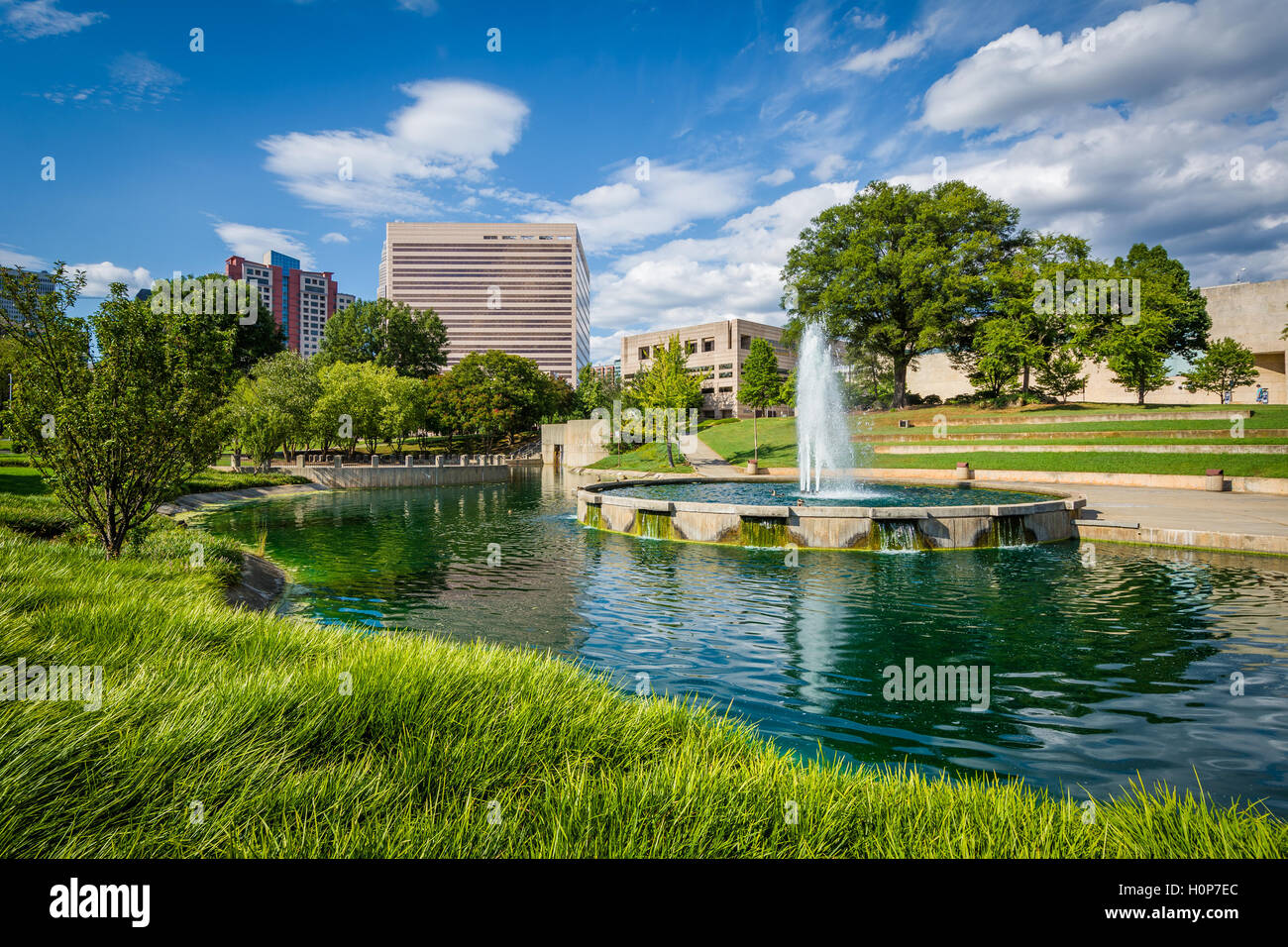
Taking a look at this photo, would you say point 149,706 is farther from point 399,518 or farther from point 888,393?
point 888,393

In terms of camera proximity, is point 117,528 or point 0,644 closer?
point 0,644

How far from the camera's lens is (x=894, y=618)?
34.2 feet

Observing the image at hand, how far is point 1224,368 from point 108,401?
2579 inches

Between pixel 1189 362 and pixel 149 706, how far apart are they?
231 ft

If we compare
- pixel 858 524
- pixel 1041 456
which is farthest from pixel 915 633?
pixel 1041 456

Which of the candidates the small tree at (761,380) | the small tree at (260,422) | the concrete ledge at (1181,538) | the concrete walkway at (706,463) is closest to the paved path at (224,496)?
the small tree at (260,422)

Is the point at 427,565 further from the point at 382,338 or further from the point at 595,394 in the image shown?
the point at 382,338

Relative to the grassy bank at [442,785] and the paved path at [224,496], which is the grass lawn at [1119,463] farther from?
the paved path at [224,496]

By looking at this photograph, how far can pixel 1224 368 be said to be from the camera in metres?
47.2

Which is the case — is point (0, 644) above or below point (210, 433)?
below
